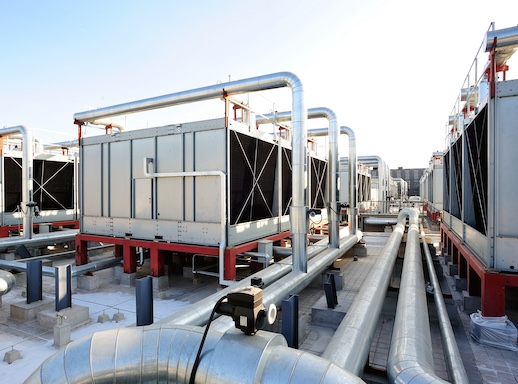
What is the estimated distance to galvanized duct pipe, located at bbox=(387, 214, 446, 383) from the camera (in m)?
3.35

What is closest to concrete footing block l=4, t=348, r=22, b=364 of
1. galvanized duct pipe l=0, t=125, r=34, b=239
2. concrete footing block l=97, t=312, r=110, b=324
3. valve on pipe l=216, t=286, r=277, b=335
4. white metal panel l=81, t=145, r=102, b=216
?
concrete footing block l=97, t=312, r=110, b=324

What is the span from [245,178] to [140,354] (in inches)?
297

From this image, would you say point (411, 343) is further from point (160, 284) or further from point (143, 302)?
point (160, 284)

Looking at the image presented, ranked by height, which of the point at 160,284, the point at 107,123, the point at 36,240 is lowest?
the point at 160,284

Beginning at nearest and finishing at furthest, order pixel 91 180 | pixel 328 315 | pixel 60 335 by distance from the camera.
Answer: pixel 60 335, pixel 328 315, pixel 91 180

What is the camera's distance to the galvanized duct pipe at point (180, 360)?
2.57 m

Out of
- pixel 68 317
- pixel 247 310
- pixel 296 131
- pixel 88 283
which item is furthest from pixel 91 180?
pixel 247 310

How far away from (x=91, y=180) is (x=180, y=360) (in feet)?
35.6

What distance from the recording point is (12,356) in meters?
5.62

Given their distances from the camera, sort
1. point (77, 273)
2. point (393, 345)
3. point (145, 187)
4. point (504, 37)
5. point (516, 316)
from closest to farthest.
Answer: point (393, 345) → point (504, 37) → point (516, 316) → point (77, 273) → point (145, 187)

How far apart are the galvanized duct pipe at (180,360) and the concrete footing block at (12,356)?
138 inches

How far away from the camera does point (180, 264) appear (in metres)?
12.4

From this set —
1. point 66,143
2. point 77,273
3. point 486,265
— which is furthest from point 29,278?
point 66,143

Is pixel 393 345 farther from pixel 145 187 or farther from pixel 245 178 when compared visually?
pixel 145 187
